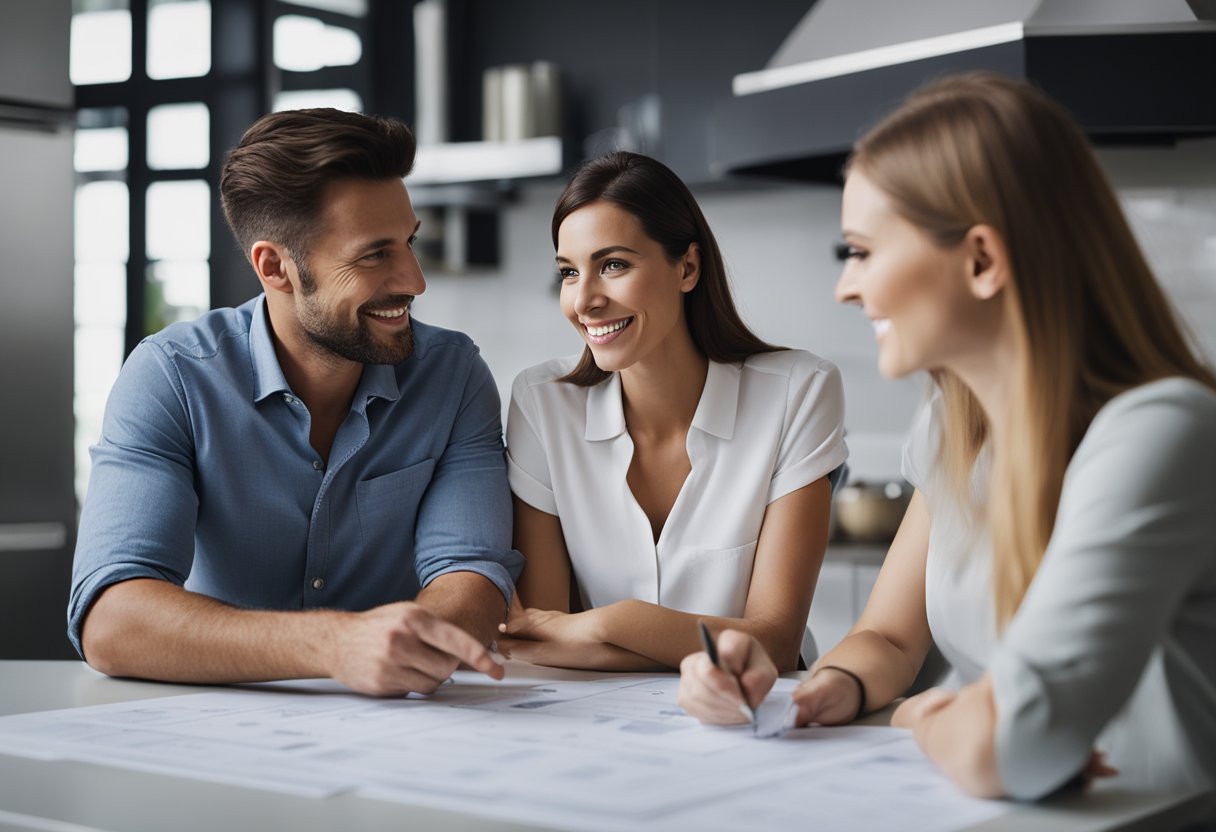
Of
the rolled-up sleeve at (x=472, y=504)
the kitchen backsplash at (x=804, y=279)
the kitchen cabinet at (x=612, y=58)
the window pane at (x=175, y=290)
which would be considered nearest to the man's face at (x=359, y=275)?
the rolled-up sleeve at (x=472, y=504)

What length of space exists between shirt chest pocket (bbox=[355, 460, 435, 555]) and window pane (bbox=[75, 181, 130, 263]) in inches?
118

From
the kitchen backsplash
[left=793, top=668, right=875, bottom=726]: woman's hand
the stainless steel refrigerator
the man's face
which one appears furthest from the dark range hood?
[left=793, top=668, right=875, bottom=726]: woman's hand

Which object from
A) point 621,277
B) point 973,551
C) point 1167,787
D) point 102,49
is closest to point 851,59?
point 621,277

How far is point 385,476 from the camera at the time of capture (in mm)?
2021

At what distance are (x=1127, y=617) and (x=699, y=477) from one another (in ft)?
3.49

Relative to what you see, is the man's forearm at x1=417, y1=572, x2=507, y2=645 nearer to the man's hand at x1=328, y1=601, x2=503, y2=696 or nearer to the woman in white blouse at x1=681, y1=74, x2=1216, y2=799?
the man's hand at x1=328, y1=601, x2=503, y2=696

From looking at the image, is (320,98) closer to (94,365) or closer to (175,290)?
(175,290)

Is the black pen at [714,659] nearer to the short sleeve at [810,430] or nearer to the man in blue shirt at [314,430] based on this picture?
the man in blue shirt at [314,430]

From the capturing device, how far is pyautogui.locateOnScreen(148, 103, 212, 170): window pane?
4625 millimetres

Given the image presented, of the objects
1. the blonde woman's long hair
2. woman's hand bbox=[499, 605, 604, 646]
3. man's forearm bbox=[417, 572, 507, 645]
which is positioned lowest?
woman's hand bbox=[499, 605, 604, 646]

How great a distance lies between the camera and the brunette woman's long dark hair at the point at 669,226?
2.12m

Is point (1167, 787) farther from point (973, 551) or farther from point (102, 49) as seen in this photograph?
point (102, 49)

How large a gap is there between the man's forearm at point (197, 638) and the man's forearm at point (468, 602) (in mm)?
211

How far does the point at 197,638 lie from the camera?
1634mm
